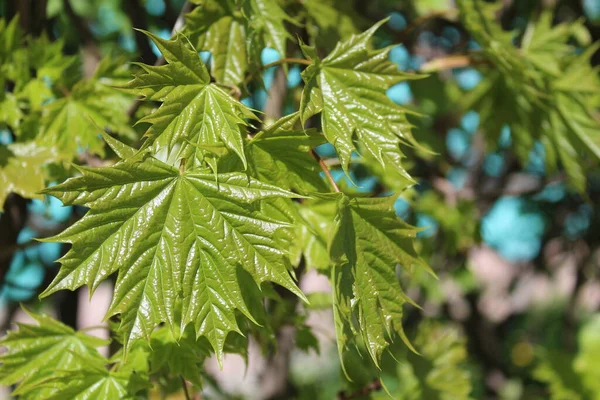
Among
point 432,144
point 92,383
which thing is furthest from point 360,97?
point 432,144

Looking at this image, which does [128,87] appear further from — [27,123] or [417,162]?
[417,162]

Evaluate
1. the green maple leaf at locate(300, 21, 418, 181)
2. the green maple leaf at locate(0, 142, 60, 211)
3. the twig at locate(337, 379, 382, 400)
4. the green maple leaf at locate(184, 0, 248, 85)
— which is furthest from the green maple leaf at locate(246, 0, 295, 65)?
the twig at locate(337, 379, 382, 400)

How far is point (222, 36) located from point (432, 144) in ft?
3.97

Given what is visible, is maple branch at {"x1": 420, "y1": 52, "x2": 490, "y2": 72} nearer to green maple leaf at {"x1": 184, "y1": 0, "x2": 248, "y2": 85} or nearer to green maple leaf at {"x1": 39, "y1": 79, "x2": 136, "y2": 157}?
green maple leaf at {"x1": 184, "y1": 0, "x2": 248, "y2": 85}

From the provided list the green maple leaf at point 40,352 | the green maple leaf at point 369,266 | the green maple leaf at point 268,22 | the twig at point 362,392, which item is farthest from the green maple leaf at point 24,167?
the twig at point 362,392

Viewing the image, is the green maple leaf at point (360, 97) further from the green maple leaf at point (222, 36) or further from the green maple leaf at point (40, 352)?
the green maple leaf at point (40, 352)

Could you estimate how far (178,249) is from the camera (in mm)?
957

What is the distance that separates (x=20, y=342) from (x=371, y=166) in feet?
3.00

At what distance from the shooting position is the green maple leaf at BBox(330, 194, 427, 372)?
3.29 ft

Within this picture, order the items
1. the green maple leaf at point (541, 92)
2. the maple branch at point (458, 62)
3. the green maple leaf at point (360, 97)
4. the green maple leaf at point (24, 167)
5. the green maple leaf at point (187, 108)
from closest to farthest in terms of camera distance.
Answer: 1. the green maple leaf at point (187, 108)
2. the green maple leaf at point (360, 97)
3. the green maple leaf at point (24, 167)
4. the green maple leaf at point (541, 92)
5. the maple branch at point (458, 62)

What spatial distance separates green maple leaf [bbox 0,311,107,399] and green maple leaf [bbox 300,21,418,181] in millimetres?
570

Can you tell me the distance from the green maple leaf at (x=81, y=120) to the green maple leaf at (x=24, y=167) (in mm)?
28

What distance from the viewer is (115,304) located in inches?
37.2

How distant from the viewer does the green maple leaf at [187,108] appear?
94cm
